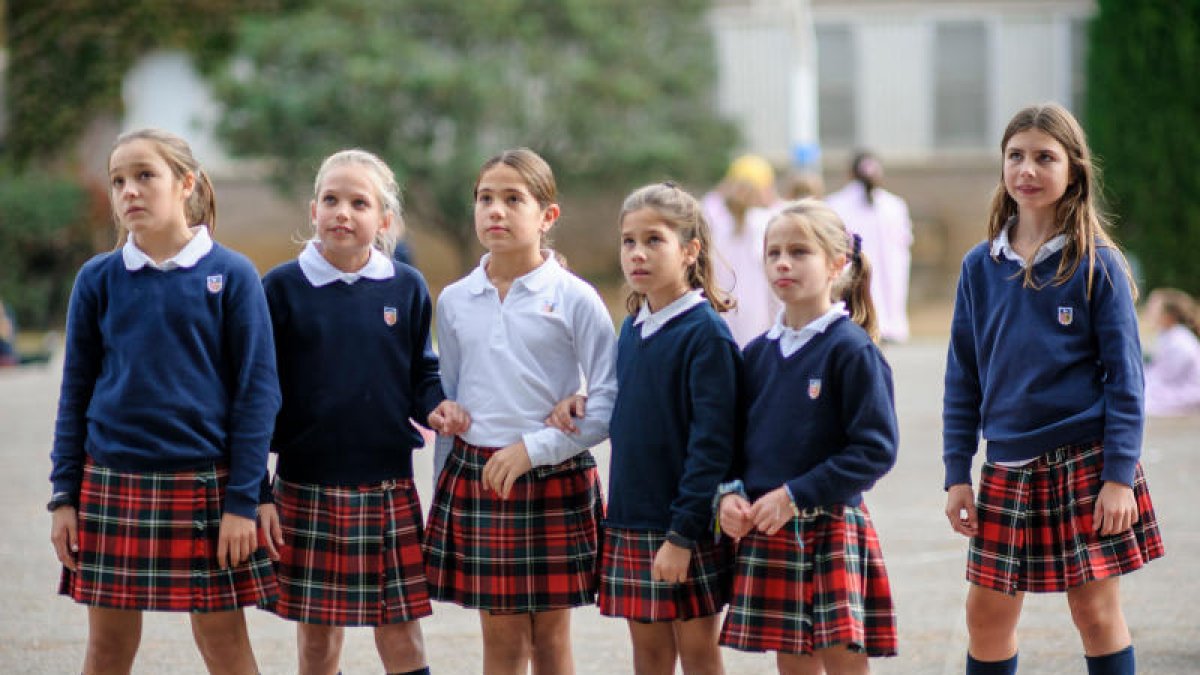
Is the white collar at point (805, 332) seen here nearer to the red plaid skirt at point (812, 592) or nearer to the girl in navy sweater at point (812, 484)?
the girl in navy sweater at point (812, 484)

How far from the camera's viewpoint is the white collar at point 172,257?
13.0 ft

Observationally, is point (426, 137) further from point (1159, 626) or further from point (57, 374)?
point (1159, 626)

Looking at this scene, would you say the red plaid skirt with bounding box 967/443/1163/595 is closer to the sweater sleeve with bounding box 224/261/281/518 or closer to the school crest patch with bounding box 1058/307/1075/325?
the school crest patch with bounding box 1058/307/1075/325

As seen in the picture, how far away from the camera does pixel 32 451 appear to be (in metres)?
10.1

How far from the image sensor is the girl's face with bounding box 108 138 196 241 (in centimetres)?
398

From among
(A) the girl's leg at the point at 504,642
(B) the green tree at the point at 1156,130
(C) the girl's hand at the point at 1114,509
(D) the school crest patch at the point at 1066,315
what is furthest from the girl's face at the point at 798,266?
(B) the green tree at the point at 1156,130

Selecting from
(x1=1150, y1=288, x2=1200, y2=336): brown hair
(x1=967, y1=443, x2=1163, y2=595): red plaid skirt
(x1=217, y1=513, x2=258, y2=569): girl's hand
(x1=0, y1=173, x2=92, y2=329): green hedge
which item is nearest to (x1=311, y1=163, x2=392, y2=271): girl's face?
(x1=217, y1=513, x2=258, y2=569): girl's hand

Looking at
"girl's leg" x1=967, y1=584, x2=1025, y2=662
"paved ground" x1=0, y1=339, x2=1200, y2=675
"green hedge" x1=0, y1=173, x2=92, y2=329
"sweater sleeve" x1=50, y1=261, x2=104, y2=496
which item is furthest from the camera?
"green hedge" x1=0, y1=173, x2=92, y2=329

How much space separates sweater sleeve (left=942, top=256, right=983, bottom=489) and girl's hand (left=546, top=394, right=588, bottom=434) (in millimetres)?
928

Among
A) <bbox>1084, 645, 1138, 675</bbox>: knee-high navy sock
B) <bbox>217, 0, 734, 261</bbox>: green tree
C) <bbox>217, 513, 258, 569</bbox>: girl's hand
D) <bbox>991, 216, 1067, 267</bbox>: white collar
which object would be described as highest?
<bbox>217, 0, 734, 261</bbox>: green tree

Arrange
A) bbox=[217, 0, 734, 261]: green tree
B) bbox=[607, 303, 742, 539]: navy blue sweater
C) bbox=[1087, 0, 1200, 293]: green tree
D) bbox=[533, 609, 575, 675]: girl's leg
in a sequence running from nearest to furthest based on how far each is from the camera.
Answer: bbox=[607, 303, 742, 539]: navy blue sweater → bbox=[533, 609, 575, 675]: girl's leg → bbox=[1087, 0, 1200, 293]: green tree → bbox=[217, 0, 734, 261]: green tree

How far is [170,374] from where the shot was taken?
12.8 ft

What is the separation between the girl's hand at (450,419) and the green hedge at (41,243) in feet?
60.3

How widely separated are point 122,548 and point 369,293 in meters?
0.88
